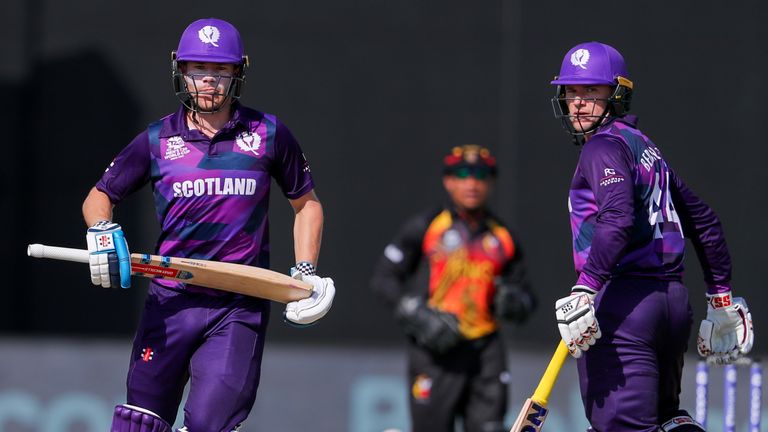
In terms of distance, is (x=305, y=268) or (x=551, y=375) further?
(x=305, y=268)

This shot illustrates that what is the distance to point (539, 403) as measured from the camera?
4.68 meters

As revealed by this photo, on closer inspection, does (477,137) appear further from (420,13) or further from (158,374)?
(158,374)

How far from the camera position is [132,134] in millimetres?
8383

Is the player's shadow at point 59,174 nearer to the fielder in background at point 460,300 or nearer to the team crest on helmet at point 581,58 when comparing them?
the fielder in background at point 460,300

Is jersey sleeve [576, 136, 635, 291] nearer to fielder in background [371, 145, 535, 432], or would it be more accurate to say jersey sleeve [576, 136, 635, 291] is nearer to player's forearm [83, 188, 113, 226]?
player's forearm [83, 188, 113, 226]

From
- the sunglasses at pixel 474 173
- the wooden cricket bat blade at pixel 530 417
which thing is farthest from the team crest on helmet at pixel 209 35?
the sunglasses at pixel 474 173

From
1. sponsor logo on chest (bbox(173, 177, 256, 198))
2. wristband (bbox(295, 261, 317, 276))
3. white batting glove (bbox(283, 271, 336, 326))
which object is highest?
sponsor logo on chest (bbox(173, 177, 256, 198))

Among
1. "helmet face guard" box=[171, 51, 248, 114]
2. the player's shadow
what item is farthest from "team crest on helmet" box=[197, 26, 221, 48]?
the player's shadow

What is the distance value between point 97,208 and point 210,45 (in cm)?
66

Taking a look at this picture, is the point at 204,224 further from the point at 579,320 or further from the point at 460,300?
the point at 460,300

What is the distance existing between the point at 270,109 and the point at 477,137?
122cm

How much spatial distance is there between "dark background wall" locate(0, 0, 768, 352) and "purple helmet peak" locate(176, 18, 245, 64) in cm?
357

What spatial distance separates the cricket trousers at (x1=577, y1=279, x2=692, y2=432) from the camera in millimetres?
4402

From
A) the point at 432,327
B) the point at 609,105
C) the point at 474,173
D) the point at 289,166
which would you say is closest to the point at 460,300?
the point at 432,327
